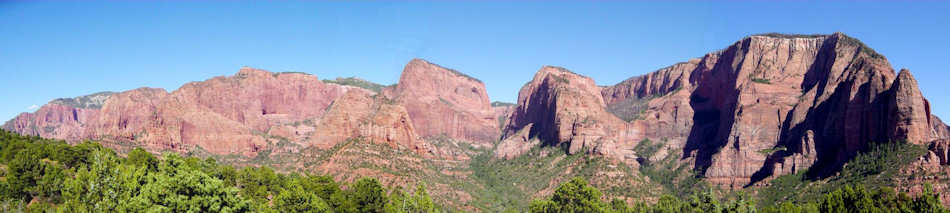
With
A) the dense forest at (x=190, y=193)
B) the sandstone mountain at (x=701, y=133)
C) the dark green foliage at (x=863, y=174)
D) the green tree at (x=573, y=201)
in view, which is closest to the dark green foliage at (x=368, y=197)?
the dense forest at (x=190, y=193)

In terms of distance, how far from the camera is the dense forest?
147 feet

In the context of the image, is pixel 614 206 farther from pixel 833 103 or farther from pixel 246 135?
pixel 246 135

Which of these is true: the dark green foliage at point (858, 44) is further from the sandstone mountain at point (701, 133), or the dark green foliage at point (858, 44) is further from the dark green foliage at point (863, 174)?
the dark green foliage at point (863, 174)

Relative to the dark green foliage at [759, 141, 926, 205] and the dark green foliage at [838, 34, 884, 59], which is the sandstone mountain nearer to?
the dark green foliage at [838, 34, 884, 59]

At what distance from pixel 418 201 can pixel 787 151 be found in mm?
96595

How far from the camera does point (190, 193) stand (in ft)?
147

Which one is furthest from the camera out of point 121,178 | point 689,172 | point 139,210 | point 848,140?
point 689,172

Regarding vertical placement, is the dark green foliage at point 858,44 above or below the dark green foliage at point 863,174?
above

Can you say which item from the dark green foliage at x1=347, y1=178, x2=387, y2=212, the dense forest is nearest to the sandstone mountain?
the dense forest

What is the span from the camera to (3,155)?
83.0 meters

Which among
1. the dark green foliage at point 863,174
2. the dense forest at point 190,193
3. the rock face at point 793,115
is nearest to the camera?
the dense forest at point 190,193

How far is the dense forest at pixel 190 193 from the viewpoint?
4491cm

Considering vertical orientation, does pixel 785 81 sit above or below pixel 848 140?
above

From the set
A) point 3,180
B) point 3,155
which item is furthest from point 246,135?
point 3,180
